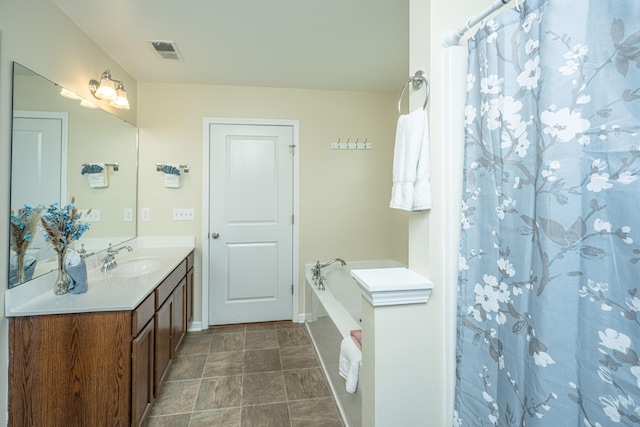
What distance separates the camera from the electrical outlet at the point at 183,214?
9.51ft

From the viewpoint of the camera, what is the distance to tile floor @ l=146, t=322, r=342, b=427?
70.6 inches

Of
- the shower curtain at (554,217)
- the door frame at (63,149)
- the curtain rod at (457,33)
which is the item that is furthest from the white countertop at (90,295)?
the curtain rod at (457,33)

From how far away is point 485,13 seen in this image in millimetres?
903

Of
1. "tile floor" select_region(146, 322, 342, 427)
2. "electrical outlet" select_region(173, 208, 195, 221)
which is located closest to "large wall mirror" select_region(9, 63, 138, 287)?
"electrical outlet" select_region(173, 208, 195, 221)

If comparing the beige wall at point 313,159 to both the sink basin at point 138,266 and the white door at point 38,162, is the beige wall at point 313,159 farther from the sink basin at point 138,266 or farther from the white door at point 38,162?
the white door at point 38,162

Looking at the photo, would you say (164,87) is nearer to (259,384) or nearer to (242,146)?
(242,146)

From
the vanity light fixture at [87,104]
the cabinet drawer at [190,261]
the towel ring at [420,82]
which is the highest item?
the vanity light fixture at [87,104]

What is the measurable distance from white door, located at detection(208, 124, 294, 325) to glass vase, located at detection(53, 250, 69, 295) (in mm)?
1426

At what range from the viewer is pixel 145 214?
112 inches

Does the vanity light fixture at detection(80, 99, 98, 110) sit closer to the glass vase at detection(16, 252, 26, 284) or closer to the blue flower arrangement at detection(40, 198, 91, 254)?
the blue flower arrangement at detection(40, 198, 91, 254)

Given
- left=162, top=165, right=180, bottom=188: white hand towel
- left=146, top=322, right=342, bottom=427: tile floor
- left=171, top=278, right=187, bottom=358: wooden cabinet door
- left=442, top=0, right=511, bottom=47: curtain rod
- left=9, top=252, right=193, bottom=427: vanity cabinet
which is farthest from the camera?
left=162, top=165, right=180, bottom=188: white hand towel

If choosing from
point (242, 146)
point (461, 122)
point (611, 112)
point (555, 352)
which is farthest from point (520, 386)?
point (242, 146)

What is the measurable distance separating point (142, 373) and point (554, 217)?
192cm

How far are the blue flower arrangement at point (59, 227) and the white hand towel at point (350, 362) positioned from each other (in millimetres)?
1591
